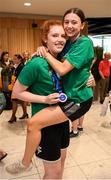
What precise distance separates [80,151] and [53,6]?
4.40 metres

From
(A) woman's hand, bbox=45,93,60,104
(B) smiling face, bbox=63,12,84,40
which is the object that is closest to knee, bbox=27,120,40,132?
(A) woman's hand, bbox=45,93,60,104

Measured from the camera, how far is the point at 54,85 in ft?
4.80

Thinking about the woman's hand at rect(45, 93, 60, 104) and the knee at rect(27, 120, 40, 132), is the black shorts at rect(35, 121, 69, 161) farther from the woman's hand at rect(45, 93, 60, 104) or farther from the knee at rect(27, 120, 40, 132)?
the woman's hand at rect(45, 93, 60, 104)

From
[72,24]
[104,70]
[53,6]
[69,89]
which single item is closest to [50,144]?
[69,89]

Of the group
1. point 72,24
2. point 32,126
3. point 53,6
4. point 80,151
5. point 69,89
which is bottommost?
point 80,151

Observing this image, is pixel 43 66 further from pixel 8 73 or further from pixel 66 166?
pixel 8 73

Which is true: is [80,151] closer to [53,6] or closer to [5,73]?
[5,73]

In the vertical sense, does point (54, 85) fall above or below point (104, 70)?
above

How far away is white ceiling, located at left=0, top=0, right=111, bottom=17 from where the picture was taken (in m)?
5.63

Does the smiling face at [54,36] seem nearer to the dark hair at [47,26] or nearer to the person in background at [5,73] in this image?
the dark hair at [47,26]

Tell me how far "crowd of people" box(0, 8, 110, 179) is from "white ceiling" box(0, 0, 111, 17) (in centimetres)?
443

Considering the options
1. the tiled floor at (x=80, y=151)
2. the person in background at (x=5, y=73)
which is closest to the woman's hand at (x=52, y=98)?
the tiled floor at (x=80, y=151)

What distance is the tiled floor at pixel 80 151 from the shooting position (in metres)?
2.51

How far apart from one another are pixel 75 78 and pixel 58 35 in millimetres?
306
